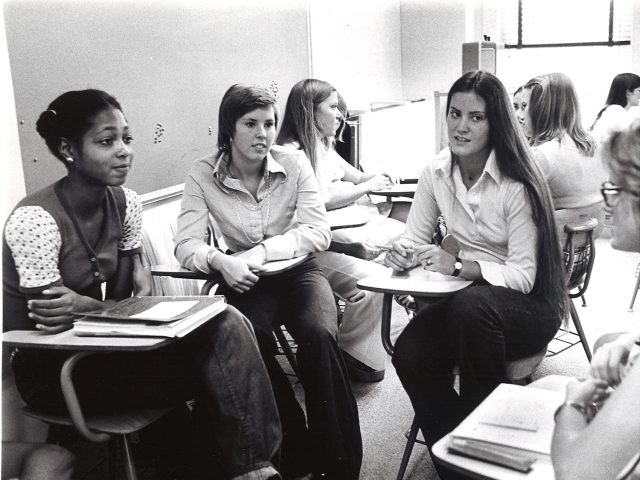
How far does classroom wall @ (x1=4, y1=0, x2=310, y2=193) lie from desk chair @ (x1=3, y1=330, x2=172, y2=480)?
2.39 ft

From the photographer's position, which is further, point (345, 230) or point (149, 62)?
point (345, 230)

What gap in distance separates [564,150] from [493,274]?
114 centimetres

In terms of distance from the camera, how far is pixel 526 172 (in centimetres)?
217

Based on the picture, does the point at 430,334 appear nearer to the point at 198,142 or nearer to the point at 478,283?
the point at 478,283

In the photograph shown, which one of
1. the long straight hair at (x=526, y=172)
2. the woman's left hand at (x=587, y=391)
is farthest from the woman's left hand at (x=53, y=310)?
the long straight hair at (x=526, y=172)

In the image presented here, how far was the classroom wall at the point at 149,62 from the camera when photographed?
2.28 metres

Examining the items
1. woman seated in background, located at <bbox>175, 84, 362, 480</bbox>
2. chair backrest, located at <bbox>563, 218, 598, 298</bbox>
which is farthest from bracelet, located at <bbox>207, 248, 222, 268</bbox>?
chair backrest, located at <bbox>563, 218, 598, 298</bbox>

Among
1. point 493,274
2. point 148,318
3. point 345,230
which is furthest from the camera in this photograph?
point 345,230

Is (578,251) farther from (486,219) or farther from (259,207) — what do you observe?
(259,207)

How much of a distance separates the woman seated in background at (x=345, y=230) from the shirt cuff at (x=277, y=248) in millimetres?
593

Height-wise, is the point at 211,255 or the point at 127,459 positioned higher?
the point at 211,255

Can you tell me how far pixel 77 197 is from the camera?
6.50ft

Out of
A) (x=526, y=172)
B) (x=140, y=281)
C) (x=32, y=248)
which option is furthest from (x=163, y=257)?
(x=526, y=172)

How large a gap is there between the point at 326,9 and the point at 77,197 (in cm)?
352
